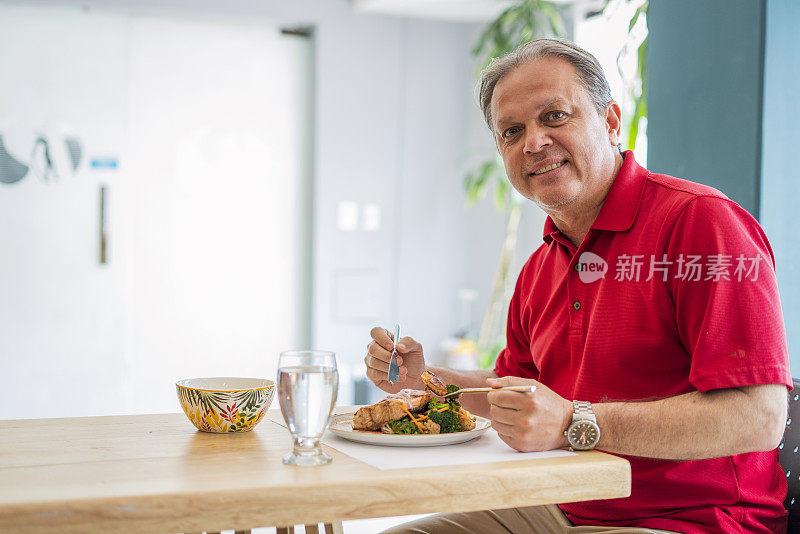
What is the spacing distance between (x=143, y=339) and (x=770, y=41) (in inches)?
132

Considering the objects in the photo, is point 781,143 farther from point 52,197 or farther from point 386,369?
point 52,197

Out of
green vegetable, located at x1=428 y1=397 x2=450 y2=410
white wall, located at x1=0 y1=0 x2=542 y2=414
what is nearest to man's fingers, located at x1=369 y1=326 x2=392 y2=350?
green vegetable, located at x1=428 y1=397 x2=450 y2=410

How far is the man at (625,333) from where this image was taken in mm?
1164

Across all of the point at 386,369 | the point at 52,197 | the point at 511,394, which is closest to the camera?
the point at 511,394

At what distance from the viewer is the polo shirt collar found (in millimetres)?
1457

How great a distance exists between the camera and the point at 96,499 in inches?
32.8

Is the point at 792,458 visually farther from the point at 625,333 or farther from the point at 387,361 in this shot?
the point at 387,361

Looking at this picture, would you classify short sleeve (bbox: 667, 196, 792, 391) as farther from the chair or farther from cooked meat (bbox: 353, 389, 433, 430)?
cooked meat (bbox: 353, 389, 433, 430)

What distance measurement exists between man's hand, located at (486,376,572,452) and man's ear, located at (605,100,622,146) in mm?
747

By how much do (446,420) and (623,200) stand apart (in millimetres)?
582

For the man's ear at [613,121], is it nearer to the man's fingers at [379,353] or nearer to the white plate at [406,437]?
the man's fingers at [379,353]

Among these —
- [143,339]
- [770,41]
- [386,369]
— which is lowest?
[143,339]

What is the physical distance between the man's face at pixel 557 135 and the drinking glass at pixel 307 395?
749 millimetres

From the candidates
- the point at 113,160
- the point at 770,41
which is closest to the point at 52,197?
the point at 113,160
